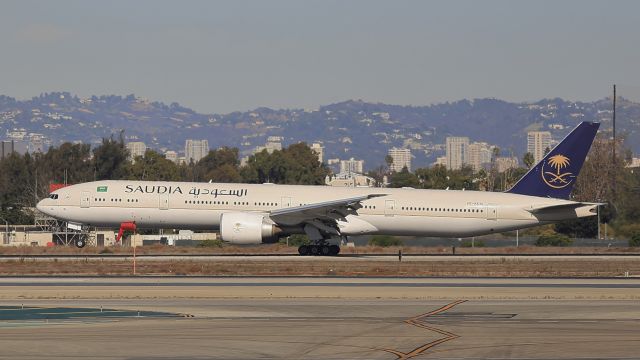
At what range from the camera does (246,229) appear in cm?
4991

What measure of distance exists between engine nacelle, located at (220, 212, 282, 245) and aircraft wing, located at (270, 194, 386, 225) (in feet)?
1.79

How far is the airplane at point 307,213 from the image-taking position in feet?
168

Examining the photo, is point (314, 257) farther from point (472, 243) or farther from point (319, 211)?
point (472, 243)

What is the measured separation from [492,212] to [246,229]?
12766mm

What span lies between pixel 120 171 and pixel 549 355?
10305cm

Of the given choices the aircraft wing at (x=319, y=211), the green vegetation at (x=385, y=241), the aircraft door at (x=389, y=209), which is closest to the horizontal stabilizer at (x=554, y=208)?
the aircraft door at (x=389, y=209)

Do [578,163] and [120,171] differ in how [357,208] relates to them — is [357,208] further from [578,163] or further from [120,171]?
[120,171]

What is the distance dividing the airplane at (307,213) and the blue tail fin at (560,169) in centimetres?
84

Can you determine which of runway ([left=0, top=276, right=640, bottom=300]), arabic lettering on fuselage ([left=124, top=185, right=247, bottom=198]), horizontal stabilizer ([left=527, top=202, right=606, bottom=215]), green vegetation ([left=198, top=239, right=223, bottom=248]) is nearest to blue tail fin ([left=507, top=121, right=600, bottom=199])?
horizontal stabilizer ([left=527, top=202, right=606, bottom=215])

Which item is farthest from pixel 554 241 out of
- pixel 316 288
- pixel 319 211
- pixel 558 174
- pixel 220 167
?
pixel 220 167

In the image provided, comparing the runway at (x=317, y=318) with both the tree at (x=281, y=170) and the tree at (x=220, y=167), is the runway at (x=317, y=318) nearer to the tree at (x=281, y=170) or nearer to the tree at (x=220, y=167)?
the tree at (x=281, y=170)

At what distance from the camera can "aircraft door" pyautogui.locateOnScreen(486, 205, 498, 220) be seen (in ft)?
176

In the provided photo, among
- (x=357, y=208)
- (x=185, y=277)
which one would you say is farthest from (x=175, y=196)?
(x=185, y=277)

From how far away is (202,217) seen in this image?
170ft
